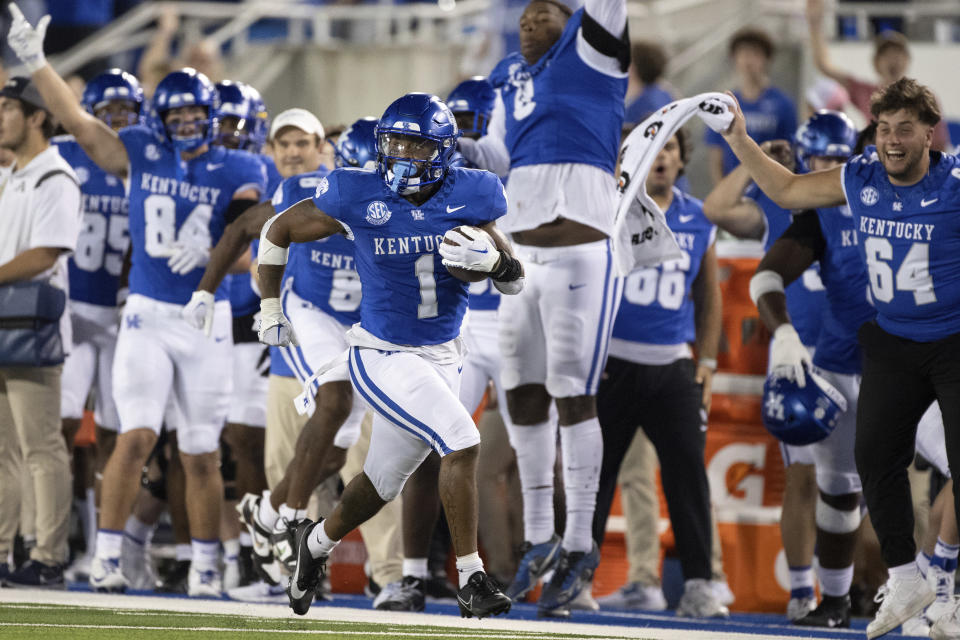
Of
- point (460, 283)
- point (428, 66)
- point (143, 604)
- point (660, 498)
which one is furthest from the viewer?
point (428, 66)

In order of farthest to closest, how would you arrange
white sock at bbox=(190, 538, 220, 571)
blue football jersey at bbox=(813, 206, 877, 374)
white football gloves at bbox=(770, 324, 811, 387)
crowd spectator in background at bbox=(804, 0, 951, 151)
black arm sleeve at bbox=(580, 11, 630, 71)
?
1. crowd spectator in background at bbox=(804, 0, 951, 151)
2. white sock at bbox=(190, 538, 220, 571)
3. blue football jersey at bbox=(813, 206, 877, 374)
4. black arm sleeve at bbox=(580, 11, 630, 71)
5. white football gloves at bbox=(770, 324, 811, 387)

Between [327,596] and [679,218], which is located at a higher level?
[679,218]

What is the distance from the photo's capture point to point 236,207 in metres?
7.98

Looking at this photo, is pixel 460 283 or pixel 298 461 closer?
pixel 460 283

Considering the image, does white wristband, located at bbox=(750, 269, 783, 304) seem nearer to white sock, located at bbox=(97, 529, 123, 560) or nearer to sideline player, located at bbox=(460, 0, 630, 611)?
sideline player, located at bbox=(460, 0, 630, 611)

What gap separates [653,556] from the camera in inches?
331

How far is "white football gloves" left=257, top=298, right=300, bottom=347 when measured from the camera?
641 cm

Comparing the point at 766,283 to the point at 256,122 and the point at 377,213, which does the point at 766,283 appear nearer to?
the point at 377,213

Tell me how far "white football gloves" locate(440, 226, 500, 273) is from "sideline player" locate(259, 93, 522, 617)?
0.25 ft

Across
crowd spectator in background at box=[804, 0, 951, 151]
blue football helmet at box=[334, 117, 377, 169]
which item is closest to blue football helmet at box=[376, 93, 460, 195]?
blue football helmet at box=[334, 117, 377, 169]

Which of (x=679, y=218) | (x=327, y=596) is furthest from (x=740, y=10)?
(x=327, y=596)

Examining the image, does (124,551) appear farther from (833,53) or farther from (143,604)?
(833,53)

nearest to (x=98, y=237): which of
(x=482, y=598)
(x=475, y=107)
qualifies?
(x=475, y=107)

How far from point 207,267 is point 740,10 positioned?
7.97 metres
